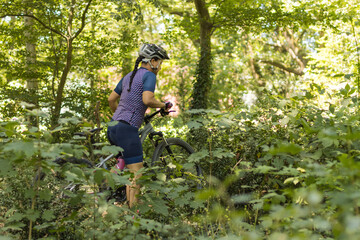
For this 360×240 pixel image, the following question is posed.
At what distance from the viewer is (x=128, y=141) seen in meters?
3.97

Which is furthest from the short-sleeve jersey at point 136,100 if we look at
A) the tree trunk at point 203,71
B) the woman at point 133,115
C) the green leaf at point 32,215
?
the tree trunk at point 203,71

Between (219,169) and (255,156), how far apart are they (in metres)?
0.65

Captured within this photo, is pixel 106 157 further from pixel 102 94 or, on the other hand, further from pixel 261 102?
pixel 102 94

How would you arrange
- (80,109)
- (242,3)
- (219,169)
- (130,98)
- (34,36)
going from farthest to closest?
(242,3), (34,36), (80,109), (219,169), (130,98)

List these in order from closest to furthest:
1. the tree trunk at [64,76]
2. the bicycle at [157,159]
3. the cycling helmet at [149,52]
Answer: the cycling helmet at [149,52] < the bicycle at [157,159] < the tree trunk at [64,76]

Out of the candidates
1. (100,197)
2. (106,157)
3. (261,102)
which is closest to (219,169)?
(261,102)

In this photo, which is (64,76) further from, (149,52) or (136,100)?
(136,100)

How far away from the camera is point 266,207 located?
214cm

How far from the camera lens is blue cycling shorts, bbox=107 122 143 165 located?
396cm

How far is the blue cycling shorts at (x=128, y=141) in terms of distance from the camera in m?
3.96

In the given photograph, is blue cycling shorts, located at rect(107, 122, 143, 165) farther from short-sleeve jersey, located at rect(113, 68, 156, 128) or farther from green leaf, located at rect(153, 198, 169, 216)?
green leaf, located at rect(153, 198, 169, 216)

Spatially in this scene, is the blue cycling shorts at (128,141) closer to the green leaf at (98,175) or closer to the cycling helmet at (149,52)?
the cycling helmet at (149,52)

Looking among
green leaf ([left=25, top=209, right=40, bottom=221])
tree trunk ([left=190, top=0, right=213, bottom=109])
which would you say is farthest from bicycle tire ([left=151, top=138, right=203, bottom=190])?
tree trunk ([left=190, top=0, right=213, bottom=109])

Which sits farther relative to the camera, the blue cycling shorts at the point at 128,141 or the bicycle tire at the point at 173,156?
the bicycle tire at the point at 173,156
